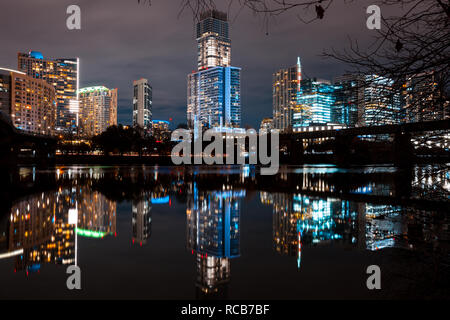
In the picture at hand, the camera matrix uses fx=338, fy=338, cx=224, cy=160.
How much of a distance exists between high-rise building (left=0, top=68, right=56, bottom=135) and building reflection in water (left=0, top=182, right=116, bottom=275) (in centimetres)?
17086

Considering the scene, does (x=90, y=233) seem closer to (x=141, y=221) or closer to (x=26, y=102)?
(x=141, y=221)

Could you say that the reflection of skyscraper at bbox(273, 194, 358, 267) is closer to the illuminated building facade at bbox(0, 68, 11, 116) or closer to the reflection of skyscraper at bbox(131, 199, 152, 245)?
the reflection of skyscraper at bbox(131, 199, 152, 245)

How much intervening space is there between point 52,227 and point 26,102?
624ft

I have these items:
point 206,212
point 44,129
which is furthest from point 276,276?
point 44,129

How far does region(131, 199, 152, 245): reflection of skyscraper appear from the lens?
698 centimetres

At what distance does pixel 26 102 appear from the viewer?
169 metres

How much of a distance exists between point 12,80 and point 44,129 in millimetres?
26634

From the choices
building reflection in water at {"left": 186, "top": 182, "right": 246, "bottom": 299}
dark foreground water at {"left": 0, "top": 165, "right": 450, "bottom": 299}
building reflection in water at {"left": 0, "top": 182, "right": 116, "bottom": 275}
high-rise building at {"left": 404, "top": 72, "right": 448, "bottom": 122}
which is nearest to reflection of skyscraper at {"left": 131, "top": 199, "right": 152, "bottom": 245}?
dark foreground water at {"left": 0, "top": 165, "right": 450, "bottom": 299}

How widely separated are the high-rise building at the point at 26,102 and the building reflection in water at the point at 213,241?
17408 centimetres

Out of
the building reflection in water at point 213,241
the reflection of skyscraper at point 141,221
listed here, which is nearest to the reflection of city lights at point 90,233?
the reflection of skyscraper at point 141,221

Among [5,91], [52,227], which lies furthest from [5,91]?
[52,227]

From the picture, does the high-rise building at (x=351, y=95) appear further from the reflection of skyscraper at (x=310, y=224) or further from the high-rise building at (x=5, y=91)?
the high-rise building at (x=5, y=91)

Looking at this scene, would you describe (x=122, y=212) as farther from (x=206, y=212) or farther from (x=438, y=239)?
(x=438, y=239)

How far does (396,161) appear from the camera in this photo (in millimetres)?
60281
